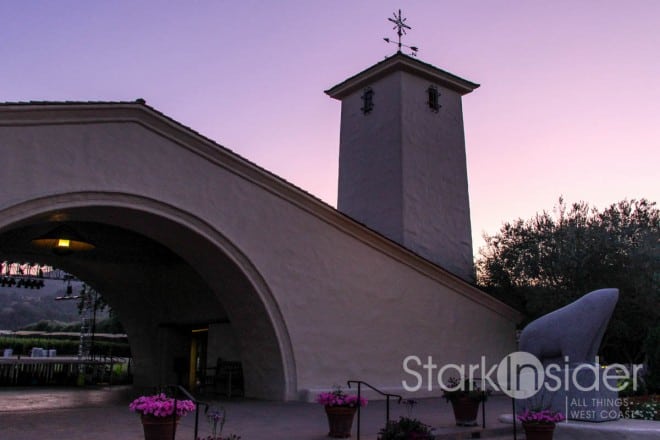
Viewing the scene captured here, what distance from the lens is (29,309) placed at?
11038 cm

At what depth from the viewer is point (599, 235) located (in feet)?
60.0

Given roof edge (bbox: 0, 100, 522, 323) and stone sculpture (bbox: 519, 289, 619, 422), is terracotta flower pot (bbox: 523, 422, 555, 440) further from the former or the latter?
roof edge (bbox: 0, 100, 522, 323)

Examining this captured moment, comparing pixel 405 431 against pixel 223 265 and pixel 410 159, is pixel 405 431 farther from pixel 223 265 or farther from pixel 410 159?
pixel 410 159

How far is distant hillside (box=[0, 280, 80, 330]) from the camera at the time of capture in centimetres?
10462

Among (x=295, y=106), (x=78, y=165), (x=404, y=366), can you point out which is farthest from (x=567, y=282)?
(x=78, y=165)

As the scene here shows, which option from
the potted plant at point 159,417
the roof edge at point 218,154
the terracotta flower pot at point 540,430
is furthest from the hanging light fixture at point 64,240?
the terracotta flower pot at point 540,430

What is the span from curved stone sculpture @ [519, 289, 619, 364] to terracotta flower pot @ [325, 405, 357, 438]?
446 cm

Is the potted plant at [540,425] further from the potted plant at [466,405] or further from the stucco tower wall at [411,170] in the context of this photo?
the stucco tower wall at [411,170]

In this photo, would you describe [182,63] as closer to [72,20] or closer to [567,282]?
[72,20]

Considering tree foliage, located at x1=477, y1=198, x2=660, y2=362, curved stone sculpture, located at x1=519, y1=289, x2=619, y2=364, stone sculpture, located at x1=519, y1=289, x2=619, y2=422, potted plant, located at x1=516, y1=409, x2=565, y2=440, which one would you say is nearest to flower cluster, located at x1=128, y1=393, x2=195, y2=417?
potted plant, located at x1=516, y1=409, x2=565, y2=440

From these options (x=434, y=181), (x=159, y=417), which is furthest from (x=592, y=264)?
(x=159, y=417)

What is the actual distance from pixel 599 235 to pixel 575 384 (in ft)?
29.6

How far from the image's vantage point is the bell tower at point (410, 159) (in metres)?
23.4

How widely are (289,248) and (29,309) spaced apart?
111 metres
